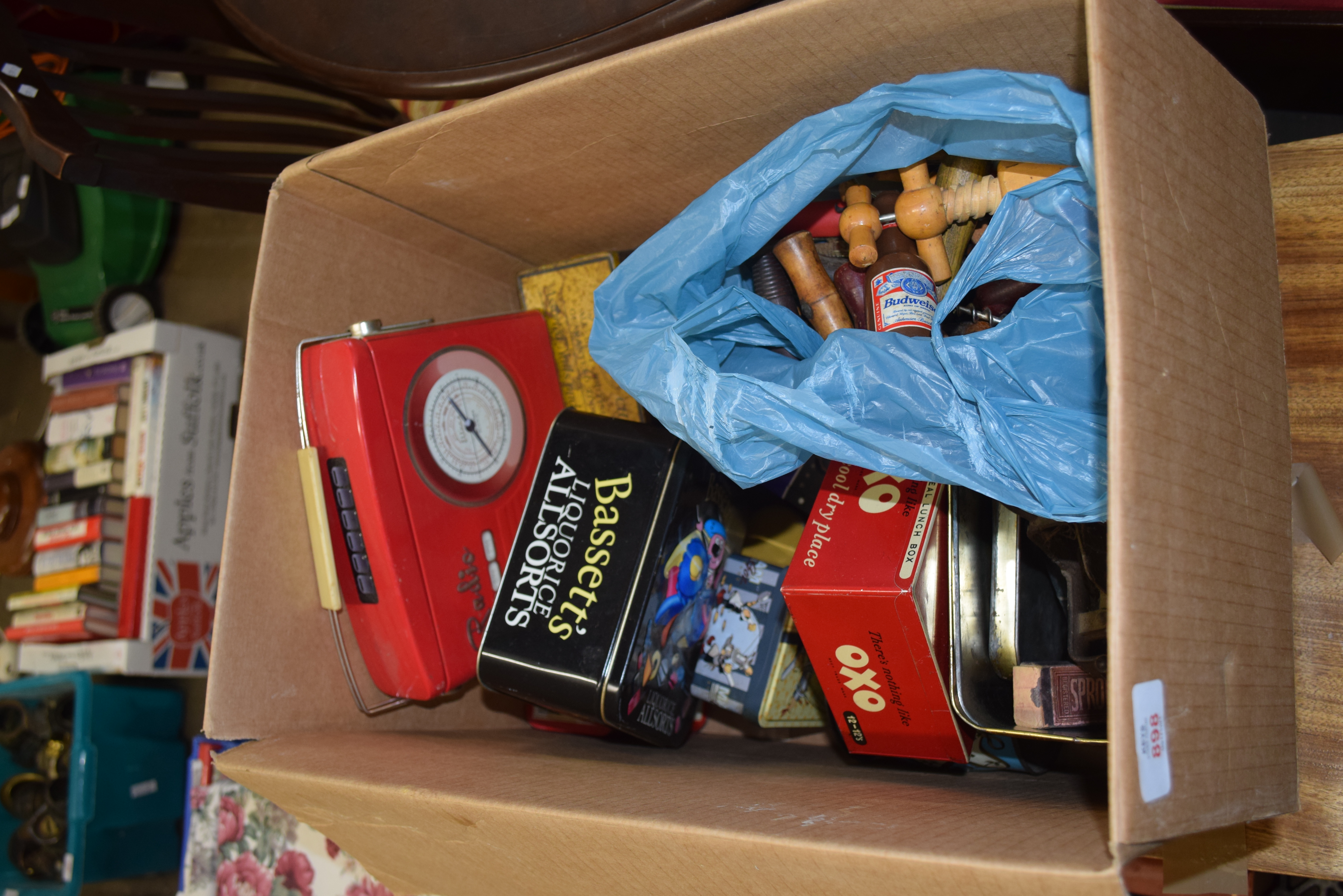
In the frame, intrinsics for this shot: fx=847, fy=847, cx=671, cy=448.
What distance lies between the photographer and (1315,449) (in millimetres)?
836

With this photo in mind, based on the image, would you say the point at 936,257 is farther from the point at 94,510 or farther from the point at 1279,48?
the point at 94,510

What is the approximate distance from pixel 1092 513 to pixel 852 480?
26 cm

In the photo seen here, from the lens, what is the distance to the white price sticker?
0.52 metres

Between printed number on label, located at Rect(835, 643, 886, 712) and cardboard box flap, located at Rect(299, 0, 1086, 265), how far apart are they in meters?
0.52

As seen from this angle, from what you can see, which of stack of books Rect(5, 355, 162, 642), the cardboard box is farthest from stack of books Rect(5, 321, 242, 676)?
the cardboard box

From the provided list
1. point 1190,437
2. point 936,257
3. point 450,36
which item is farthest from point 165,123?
point 1190,437

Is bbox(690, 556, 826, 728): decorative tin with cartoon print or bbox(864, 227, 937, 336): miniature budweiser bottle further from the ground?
bbox(864, 227, 937, 336): miniature budweiser bottle

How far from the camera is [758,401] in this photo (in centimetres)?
76

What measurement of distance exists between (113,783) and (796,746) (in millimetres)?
1448

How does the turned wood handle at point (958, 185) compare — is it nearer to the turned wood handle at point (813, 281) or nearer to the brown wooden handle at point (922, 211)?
the brown wooden handle at point (922, 211)

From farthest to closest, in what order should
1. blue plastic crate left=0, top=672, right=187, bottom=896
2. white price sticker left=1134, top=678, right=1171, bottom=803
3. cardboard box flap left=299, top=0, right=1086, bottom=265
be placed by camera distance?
blue plastic crate left=0, top=672, right=187, bottom=896 < cardboard box flap left=299, top=0, right=1086, bottom=265 < white price sticker left=1134, top=678, right=1171, bottom=803

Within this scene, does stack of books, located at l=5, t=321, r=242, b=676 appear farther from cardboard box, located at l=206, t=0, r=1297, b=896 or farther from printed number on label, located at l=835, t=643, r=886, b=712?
printed number on label, located at l=835, t=643, r=886, b=712

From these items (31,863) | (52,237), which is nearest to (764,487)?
(52,237)

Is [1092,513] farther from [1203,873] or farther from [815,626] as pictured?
[1203,873]
